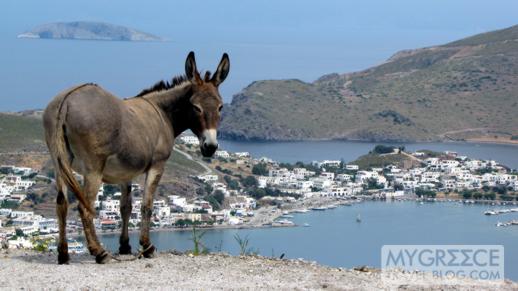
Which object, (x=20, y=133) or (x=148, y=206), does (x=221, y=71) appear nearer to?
(x=148, y=206)

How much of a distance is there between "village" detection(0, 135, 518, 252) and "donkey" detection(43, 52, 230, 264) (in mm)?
34526

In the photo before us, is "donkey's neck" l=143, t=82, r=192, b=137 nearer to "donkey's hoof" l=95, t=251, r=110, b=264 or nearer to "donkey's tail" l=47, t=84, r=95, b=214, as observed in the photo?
"donkey's tail" l=47, t=84, r=95, b=214

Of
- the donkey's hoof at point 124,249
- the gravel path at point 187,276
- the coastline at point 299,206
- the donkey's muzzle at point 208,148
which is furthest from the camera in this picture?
the coastline at point 299,206

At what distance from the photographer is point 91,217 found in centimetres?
896

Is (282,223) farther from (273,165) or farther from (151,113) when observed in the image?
(151,113)

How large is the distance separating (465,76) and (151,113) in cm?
13621

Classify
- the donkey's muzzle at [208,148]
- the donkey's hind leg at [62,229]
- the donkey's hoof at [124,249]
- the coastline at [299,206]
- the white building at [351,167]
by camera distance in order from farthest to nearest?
the white building at [351,167] → the coastline at [299,206] → the donkey's hoof at [124,249] → the donkey's muzzle at [208,148] → the donkey's hind leg at [62,229]

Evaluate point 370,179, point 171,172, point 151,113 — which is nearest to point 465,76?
point 370,179

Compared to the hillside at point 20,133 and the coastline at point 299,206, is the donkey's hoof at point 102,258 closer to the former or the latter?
the coastline at point 299,206

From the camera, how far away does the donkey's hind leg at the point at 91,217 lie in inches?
352

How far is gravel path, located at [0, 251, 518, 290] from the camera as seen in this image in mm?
8117

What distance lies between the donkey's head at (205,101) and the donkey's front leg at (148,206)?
0.48 metres

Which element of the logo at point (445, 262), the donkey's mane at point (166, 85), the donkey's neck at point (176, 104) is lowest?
the logo at point (445, 262)

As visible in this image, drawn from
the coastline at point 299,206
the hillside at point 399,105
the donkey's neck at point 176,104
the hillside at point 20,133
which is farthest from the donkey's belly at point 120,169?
the hillside at point 399,105
